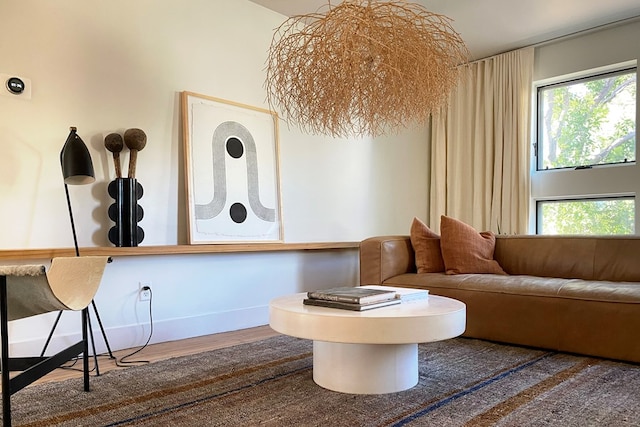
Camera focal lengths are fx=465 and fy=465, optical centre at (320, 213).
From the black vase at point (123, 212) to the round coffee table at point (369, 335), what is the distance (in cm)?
114

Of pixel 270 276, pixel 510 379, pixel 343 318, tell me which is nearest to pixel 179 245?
pixel 270 276

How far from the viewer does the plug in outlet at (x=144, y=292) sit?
111 inches

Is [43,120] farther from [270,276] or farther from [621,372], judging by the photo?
[621,372]

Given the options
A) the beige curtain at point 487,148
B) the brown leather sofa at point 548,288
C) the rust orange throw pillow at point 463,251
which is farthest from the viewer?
the beige curtain at point 487,148

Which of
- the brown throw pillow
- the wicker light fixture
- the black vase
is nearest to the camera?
the wicker light fixture

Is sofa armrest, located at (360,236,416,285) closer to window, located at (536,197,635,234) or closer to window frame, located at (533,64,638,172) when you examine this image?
window, located at (536,197,635,234)

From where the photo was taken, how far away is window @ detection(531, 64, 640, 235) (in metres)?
3.90

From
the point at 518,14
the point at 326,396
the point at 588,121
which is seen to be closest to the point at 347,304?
the point at 326,396

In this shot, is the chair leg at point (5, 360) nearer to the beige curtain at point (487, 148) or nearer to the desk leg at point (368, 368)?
the desk leg at point (368, 368)

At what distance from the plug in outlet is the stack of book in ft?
4.32

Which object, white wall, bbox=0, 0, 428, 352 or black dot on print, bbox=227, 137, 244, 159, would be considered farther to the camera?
black dot on print, bbox=227, 137, 244, 159

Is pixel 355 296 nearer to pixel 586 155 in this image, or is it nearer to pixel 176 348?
pixel 176 348

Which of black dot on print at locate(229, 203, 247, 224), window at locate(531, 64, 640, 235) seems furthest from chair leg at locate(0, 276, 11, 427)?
window at locate(531, 64, 640, 235)

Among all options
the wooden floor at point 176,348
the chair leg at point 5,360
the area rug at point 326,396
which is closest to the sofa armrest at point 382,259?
the wooden floor at point 176,348
